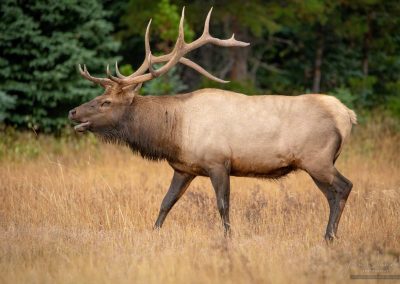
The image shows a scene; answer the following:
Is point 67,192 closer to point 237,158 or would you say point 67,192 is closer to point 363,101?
point 237,158

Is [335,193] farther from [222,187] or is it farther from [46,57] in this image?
[46,57]

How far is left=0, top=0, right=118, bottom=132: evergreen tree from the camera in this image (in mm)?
14570

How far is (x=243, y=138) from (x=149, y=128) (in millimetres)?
1152

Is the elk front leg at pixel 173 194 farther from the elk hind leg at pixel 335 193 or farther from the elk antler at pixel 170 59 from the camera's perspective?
the elk hind leg at pixel 335 193

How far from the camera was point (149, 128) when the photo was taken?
8641 millimetres

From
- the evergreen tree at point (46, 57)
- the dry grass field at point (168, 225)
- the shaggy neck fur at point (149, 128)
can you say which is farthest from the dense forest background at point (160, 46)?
the shaggy neck fur at point (149, 128)

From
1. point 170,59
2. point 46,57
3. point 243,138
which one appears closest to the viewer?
point 243,138

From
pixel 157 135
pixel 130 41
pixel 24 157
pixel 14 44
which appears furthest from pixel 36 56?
pixel 157 135

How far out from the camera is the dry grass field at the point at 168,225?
596 centimetres

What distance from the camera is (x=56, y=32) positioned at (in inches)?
584

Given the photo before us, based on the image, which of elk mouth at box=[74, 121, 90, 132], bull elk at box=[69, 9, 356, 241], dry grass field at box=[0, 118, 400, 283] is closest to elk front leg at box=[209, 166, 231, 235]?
bull elk at box=[69, 9, 356, 241]

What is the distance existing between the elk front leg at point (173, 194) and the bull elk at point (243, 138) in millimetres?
11

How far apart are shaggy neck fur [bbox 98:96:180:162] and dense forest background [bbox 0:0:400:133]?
2.95 m

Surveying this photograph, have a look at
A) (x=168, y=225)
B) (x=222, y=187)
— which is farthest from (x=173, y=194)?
(x=222, y=187)
